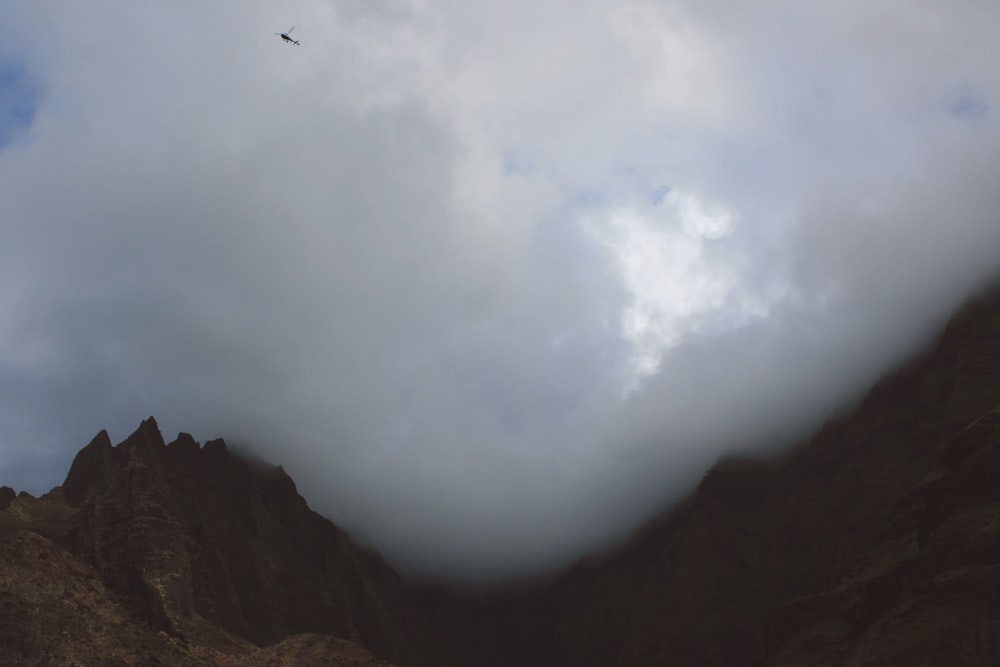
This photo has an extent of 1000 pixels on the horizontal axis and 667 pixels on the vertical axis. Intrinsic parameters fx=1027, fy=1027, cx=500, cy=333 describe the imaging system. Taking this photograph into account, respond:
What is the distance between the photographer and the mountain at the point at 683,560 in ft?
325

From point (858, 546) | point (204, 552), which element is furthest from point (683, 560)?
point (204, 552)

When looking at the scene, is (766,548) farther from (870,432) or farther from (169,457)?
(169,457)

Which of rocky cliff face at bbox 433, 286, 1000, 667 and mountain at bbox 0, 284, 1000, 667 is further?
rocky cliff face at bbox 433, 286, 1000, 667

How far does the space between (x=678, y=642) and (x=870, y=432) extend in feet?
150

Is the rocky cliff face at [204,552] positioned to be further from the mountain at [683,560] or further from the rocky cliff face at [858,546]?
the rocky cliff face at [858,546]

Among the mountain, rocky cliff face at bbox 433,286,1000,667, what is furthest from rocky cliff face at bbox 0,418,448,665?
rocky cliff face at bbox 433,286,1000,667

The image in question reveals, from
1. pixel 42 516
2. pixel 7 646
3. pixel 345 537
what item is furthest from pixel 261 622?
pixel 7 646

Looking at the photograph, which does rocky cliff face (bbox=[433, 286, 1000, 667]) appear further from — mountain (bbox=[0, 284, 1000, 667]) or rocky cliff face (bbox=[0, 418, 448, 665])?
rocky cliff face (bbox=[0, 418, 448, 665])

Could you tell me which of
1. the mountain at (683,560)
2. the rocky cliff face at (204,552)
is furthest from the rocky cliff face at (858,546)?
the rocky cliff face at (204,552)

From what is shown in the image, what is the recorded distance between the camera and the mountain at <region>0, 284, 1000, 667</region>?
99125 mm

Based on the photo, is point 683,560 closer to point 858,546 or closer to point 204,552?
point 858,546

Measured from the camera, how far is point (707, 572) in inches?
6850

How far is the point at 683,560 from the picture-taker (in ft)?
584

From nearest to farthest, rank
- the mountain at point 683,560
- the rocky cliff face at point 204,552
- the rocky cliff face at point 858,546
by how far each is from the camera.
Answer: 1. the mountain at point 683,560
2. the rocky cliff face at point 858,546
3. the rocky cliff face at point 204,552
